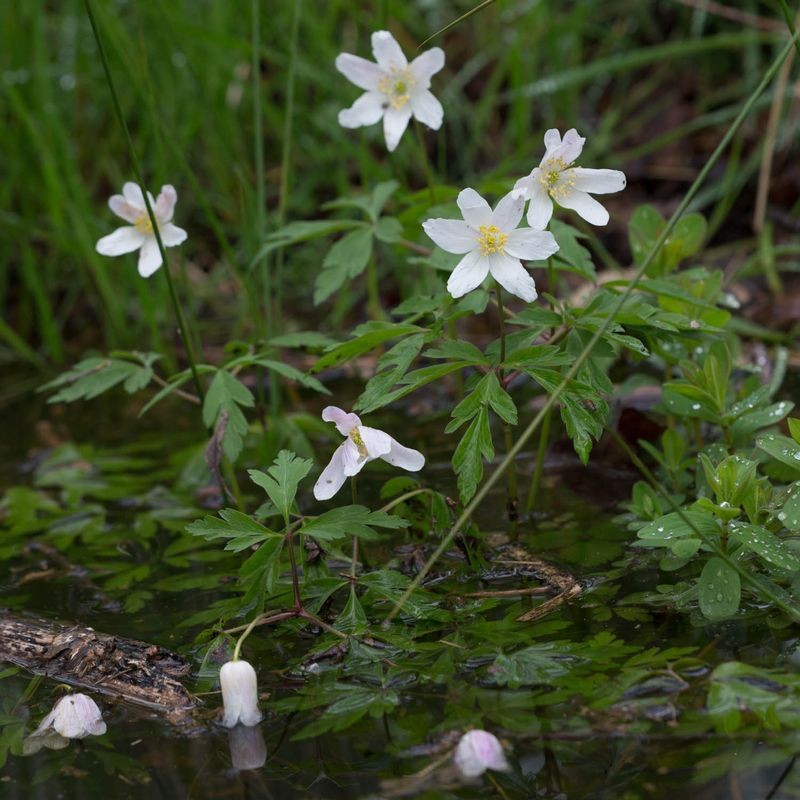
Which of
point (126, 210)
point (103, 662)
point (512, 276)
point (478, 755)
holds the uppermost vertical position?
point (126, 210)

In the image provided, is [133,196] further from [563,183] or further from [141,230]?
[563,183]

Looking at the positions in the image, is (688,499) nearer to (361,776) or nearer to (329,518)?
(329,518)

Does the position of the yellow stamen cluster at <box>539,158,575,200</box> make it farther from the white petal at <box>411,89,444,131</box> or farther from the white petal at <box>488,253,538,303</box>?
the white petal at <box>411,89,444,131</box>

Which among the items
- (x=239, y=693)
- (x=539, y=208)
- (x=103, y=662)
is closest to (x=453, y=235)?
(x=539, y=208)

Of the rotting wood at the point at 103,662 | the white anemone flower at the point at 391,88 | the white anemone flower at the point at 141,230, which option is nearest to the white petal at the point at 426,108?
the white anemone flower at the point at 391,88

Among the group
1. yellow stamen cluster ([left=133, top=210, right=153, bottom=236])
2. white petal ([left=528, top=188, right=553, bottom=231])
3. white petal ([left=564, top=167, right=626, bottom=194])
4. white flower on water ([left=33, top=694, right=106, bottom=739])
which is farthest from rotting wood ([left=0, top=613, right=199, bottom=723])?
white petal ([left=564, top=167, right=626, bottom=194])

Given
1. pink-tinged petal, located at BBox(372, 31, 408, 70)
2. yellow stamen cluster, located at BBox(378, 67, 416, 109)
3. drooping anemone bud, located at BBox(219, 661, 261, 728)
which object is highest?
pink-tinged petal, located at BBox(372, 31, 408, 70)
